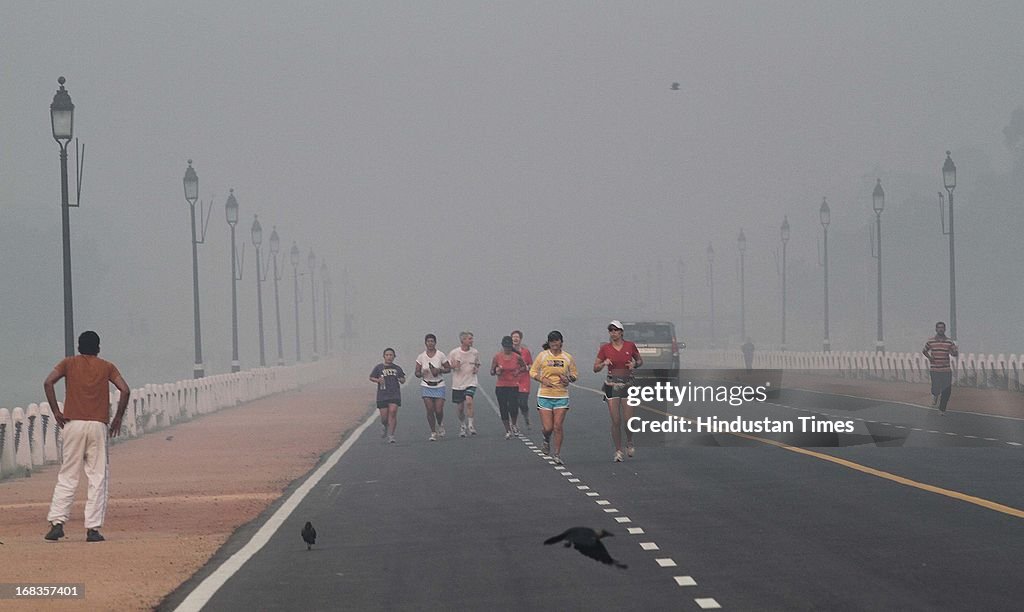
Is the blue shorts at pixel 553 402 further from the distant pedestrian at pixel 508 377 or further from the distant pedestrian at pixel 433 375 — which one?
the distant pedestrian at pixel 508 377

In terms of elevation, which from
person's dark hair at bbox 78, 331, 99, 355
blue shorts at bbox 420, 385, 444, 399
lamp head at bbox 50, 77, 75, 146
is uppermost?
lamp head at bbox 50, 77, 75, 146

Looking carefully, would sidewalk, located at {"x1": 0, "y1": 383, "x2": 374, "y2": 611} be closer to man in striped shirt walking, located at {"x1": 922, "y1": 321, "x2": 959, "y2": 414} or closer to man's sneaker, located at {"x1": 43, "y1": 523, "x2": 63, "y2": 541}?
man's sneaker, located at {"x1": 43, "y1": 523, "x2": 63, "y2": 541}

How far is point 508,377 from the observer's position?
31.3 meters

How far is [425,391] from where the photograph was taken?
103ft

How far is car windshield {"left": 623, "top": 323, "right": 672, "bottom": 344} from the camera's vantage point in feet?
182

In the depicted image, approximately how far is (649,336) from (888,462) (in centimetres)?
3220

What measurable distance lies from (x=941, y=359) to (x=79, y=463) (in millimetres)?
24026

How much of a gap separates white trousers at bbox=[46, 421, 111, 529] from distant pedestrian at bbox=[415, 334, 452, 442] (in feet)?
46.3

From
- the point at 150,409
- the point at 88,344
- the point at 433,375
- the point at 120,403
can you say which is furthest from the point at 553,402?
the point at 150,409

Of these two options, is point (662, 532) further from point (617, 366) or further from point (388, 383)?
point (388, 383)

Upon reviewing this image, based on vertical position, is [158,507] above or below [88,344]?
below

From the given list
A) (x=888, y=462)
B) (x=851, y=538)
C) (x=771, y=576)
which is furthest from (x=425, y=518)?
(x=888, y=462)

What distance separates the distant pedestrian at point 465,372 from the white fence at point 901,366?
70.4ft

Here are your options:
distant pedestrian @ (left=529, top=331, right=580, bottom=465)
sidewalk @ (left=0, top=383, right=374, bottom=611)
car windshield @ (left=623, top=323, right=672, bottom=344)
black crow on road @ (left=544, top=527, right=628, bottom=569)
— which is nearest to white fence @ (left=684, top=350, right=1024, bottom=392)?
car windshield @ (left=623, top=323, right=672, bottom=344)
